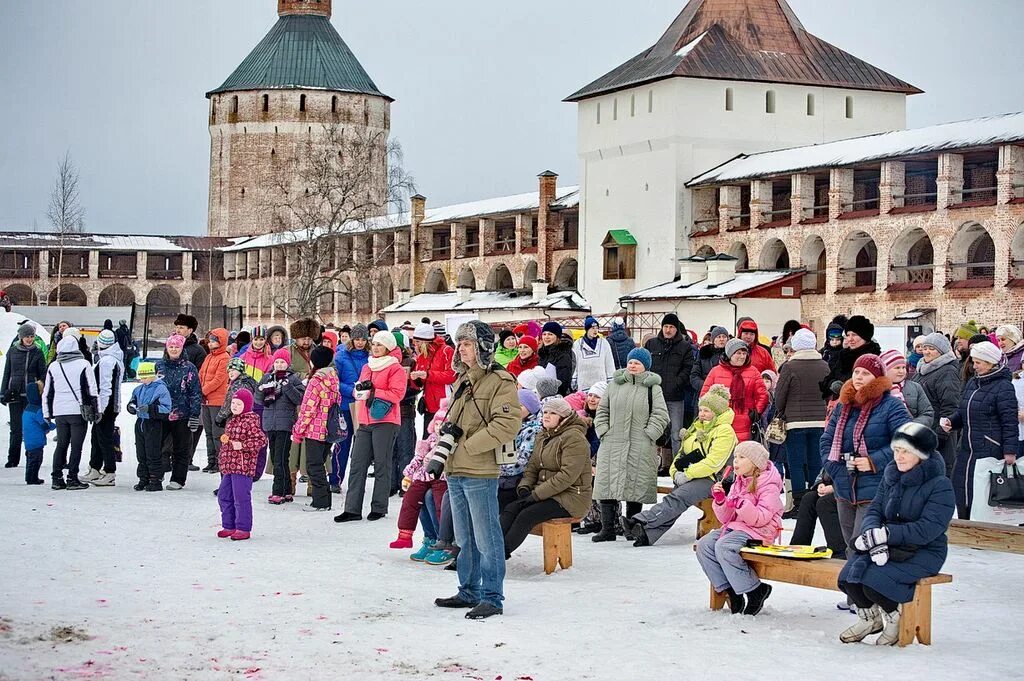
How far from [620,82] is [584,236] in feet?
15.5

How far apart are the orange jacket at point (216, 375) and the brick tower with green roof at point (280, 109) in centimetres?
5571

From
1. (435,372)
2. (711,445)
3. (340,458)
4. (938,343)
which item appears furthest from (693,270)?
(711,445)

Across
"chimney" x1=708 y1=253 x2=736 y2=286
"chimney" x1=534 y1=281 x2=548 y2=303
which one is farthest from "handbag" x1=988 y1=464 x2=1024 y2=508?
"chimney" x1=534 y1=281 x2=548 y2=303

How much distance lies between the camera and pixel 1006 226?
104 feet

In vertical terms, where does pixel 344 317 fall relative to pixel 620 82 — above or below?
below

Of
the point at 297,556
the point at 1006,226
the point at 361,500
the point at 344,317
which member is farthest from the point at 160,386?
the point at 344,317

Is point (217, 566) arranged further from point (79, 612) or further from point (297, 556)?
point (79, 612)

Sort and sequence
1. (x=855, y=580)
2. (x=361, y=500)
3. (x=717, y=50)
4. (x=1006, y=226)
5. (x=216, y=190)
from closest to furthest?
(x=855, y=580)
(x=361, y=500)
(x=1006, y=226)
(x=717, y=50)
(x=216, y=190)

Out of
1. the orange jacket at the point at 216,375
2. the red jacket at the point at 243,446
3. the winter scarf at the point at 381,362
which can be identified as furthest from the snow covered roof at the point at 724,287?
the red jacket at the point at 243,446

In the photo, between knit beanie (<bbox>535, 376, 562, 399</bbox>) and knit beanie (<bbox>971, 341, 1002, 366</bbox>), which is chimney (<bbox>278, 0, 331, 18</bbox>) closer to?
knit beanie (<bbox>535, 376, 562, 399</bbox>)

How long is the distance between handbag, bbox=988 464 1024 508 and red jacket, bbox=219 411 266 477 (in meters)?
4.95

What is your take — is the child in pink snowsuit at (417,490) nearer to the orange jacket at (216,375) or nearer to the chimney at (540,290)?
the orange jacket at (216,375)

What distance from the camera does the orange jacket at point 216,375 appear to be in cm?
1373

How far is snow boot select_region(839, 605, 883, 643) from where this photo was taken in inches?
272
